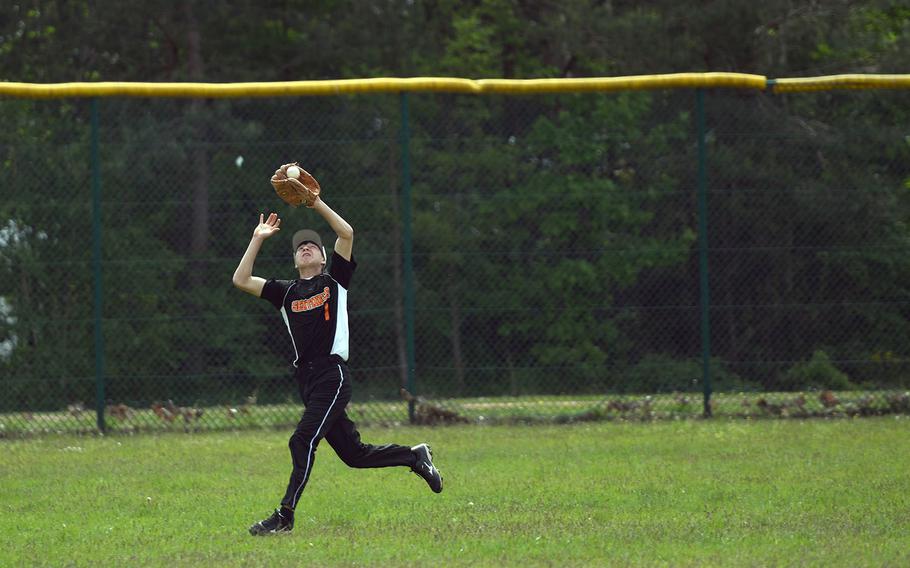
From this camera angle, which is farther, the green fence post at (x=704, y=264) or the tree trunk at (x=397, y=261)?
the tree trunk at (x=397, y=261)

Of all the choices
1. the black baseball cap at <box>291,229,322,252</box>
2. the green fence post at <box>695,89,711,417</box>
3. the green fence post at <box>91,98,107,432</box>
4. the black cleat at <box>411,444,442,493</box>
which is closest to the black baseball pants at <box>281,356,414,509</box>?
the black cleat at <box>411,444,442,493</box>

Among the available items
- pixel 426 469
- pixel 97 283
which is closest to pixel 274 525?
pixel 426 469

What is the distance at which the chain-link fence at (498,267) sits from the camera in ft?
41.2

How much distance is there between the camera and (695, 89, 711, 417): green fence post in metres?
12.6

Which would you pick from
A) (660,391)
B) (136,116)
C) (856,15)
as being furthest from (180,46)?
(660,391)

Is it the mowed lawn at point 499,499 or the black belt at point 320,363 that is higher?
the black belt at point 320,363

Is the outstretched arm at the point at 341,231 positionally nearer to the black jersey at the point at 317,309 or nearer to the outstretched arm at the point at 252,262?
the black jersey at the point at 317,309

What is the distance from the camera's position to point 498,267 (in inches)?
508

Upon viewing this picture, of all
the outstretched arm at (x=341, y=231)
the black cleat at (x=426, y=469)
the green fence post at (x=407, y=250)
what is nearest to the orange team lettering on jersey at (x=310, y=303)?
the outstretched arm at (x=341, y=231)

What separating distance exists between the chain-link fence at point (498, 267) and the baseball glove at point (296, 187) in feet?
15.1

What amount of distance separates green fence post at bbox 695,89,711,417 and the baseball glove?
5.77 metres

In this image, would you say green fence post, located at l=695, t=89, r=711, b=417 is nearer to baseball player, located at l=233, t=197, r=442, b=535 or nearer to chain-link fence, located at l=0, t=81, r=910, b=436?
chain-link fence, located at l=0, t=81, r=910, b=436

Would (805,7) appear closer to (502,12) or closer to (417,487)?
(502,12)

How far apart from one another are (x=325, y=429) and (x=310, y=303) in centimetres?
75
